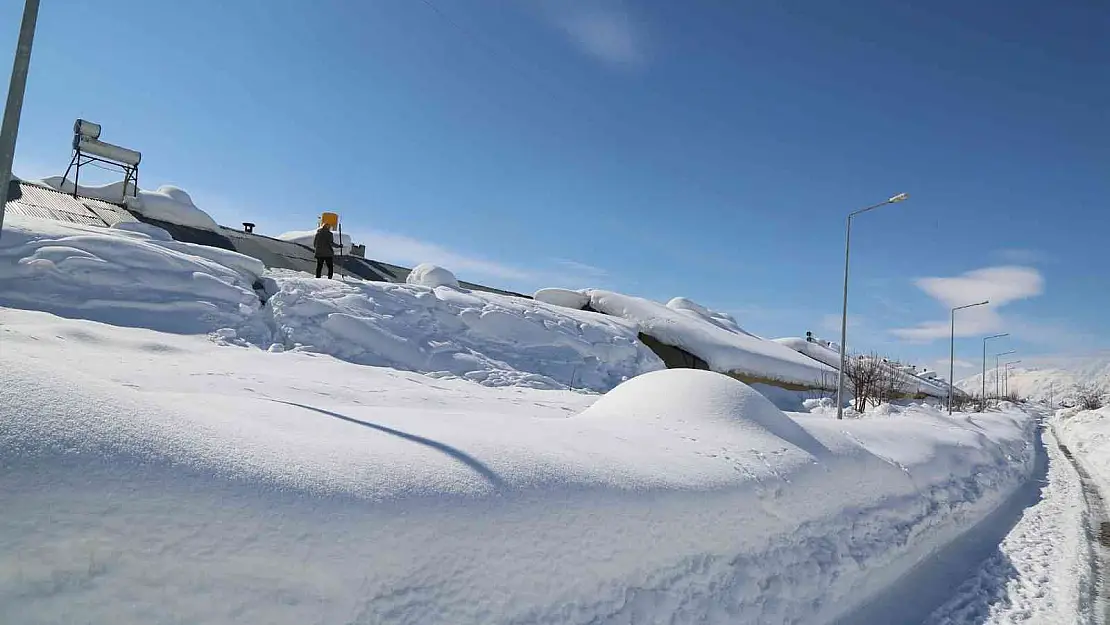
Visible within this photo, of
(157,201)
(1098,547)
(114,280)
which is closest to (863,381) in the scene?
(1098,547)

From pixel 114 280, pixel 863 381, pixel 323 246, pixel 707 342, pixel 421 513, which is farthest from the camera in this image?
pixel 863 381

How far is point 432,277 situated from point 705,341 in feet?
31.7

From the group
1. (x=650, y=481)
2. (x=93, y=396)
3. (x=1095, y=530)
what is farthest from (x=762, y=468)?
(x=1095, y=530)

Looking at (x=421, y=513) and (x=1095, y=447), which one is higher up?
(x=421, y=513)

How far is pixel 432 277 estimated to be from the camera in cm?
1841

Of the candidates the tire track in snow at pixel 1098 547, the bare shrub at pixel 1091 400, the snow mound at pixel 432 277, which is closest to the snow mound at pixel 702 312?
the snow mound at pixel 432 277

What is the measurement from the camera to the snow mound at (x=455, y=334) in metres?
12.5

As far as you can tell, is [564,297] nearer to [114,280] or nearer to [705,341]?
[705,341]

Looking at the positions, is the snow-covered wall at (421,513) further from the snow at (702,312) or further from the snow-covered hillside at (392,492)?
the snow at (702,312)

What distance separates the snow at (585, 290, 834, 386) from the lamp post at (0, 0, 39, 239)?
18.0m

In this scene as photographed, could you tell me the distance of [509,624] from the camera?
3146mm

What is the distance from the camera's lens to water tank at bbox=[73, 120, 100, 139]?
18000 millimetres

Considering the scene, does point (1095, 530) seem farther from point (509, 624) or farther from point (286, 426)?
point (286, 426)

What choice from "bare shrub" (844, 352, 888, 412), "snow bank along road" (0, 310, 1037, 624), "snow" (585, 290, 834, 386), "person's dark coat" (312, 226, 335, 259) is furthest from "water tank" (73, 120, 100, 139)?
"bare shrub" (844, 352, 888, 412)
